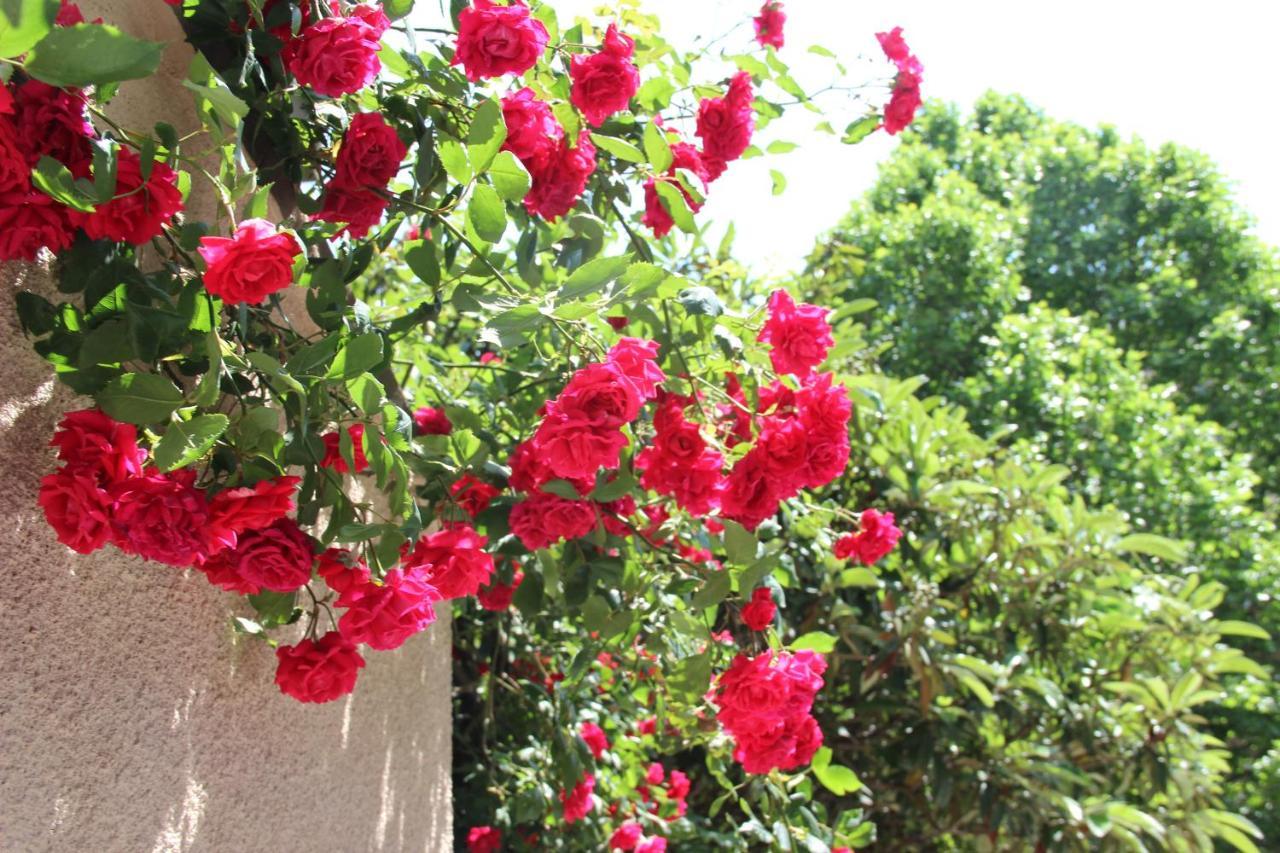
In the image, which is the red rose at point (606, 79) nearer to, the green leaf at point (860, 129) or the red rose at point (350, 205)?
the red rose at point (350, 205)

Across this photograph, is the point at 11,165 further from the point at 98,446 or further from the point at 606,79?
the point at 606,79

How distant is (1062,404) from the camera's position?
7559mm

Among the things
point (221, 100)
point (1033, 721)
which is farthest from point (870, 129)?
point (1033, 721)

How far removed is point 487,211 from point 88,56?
0.57m

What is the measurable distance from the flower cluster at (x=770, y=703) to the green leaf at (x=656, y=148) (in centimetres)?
86

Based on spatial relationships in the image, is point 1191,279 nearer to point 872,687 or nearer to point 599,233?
point 872,687

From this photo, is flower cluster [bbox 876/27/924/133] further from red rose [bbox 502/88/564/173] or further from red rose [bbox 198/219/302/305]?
red rose [bbox 198/219/302/305]

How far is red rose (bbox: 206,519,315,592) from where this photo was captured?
3.69 feet

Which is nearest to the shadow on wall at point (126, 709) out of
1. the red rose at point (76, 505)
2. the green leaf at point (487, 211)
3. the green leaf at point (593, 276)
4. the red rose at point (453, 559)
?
the red rose at point (76, 505)

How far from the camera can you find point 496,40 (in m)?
1.37

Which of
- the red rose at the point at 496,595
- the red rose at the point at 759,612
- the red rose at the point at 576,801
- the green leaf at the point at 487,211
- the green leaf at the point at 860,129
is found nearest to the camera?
the green leaf at the point at 487,211

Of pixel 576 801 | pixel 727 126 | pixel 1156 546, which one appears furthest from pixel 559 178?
pixel 1156 546

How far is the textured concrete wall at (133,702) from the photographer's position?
1.08 meters

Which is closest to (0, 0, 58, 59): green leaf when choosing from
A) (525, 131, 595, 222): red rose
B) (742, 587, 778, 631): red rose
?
(525, 131, 595, 222): red rose
